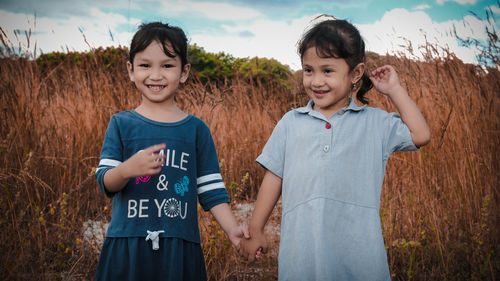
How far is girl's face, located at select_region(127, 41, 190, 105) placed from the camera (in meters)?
1.73

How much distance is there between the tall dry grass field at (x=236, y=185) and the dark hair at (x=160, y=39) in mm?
1064

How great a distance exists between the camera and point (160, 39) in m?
1.74

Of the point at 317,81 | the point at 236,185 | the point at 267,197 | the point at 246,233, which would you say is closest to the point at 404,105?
the point at 317,81

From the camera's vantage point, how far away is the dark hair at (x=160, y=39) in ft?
5.71

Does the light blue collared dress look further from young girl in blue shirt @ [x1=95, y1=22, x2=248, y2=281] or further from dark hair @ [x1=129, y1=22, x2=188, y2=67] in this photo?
dark hair @ [x1=129, y1=22, x2=188, y2=67]

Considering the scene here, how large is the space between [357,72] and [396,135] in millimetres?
319

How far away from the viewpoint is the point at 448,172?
331 cm

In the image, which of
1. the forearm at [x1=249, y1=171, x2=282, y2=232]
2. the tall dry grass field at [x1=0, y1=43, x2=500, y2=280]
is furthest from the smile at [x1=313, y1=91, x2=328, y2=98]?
the tall dry grass field at [x1=0, y1=43, x2=500, y2=280]

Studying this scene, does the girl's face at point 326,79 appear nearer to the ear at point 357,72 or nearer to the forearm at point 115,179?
the ear at point 357,72

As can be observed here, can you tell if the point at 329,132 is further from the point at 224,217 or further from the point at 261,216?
the point at 224,217

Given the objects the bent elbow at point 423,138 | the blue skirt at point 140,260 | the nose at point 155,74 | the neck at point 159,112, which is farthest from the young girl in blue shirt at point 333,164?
the nose at point 155,74

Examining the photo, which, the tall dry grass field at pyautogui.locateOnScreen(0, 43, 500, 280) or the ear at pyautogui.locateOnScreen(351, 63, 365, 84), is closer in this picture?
the ear at pyautogui.locateOnScreen(351, 63, 365, 84)

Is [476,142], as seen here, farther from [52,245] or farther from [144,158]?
[52,245]

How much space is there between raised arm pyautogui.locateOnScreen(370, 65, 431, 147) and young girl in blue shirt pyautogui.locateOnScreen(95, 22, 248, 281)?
79cm
